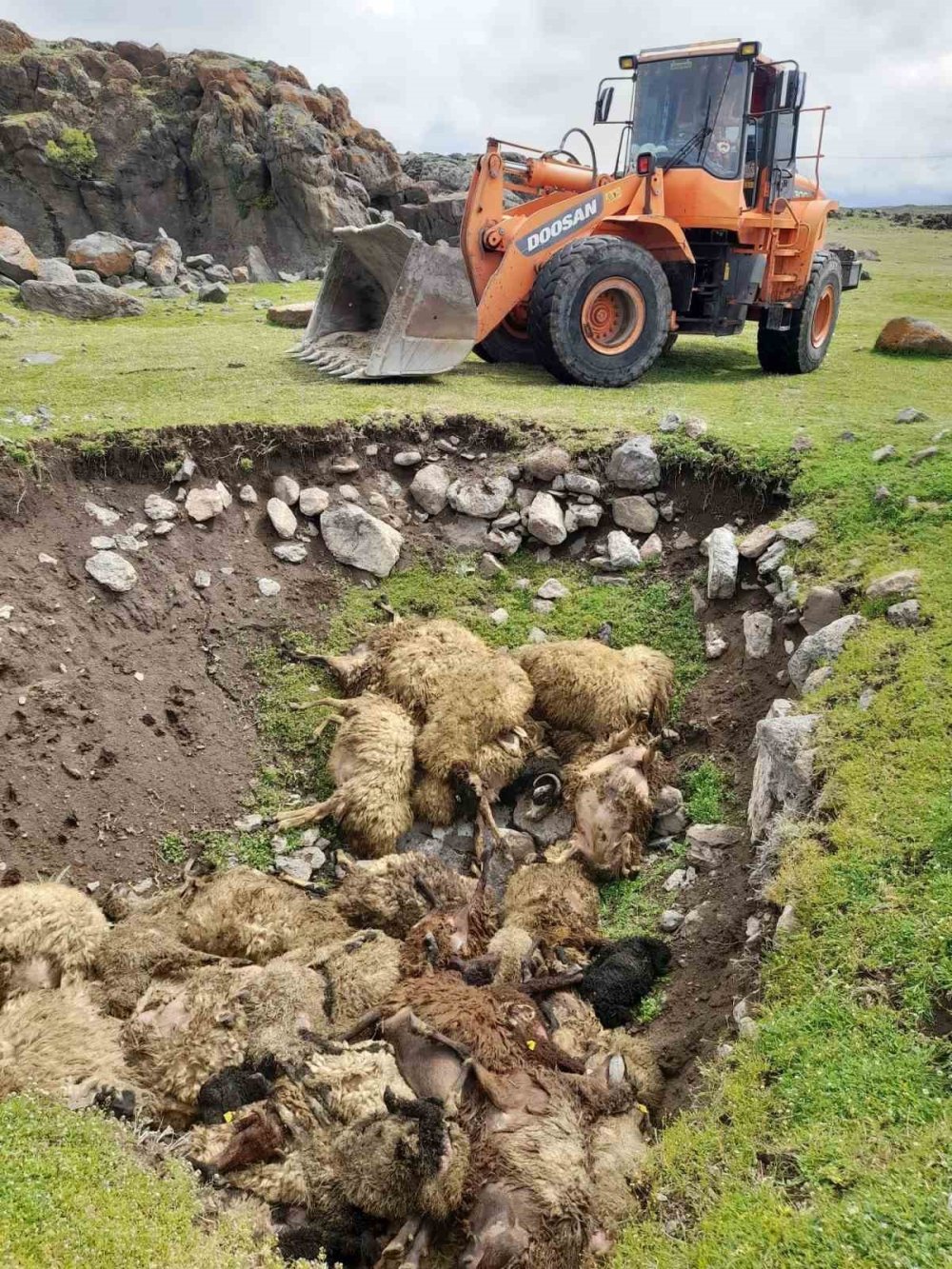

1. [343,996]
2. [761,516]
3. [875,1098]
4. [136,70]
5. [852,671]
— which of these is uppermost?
[136,70]

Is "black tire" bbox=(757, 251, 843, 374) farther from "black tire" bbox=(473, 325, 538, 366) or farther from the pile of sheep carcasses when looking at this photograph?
the pile of sheep carcasses

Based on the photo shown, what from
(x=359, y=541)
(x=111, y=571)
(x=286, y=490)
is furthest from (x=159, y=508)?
(x=359, y=541)

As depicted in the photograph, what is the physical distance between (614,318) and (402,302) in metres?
2.49

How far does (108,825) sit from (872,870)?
15.4 feet

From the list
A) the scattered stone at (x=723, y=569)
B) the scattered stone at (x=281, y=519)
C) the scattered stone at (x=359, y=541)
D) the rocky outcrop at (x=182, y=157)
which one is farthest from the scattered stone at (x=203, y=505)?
the rocky outcrop at (x=182, y=157)

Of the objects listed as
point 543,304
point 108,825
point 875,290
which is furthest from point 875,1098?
point 875,290

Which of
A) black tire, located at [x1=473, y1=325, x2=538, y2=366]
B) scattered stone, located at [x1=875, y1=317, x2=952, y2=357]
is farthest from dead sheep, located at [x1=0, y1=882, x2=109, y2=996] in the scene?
scattered stone, located at [x1=875, y1=317, x2=952, y2=357]

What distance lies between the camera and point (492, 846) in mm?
6145

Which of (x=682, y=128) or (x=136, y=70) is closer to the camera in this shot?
(x=682, y=128)

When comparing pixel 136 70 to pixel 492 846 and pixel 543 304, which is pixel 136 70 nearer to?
pixel 543 304

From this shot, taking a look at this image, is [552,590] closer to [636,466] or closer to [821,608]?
[636,466]

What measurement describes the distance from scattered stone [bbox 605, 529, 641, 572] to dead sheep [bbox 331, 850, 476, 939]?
354 cm

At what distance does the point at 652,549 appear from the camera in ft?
26.9

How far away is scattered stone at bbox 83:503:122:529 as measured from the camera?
23.9 feet
